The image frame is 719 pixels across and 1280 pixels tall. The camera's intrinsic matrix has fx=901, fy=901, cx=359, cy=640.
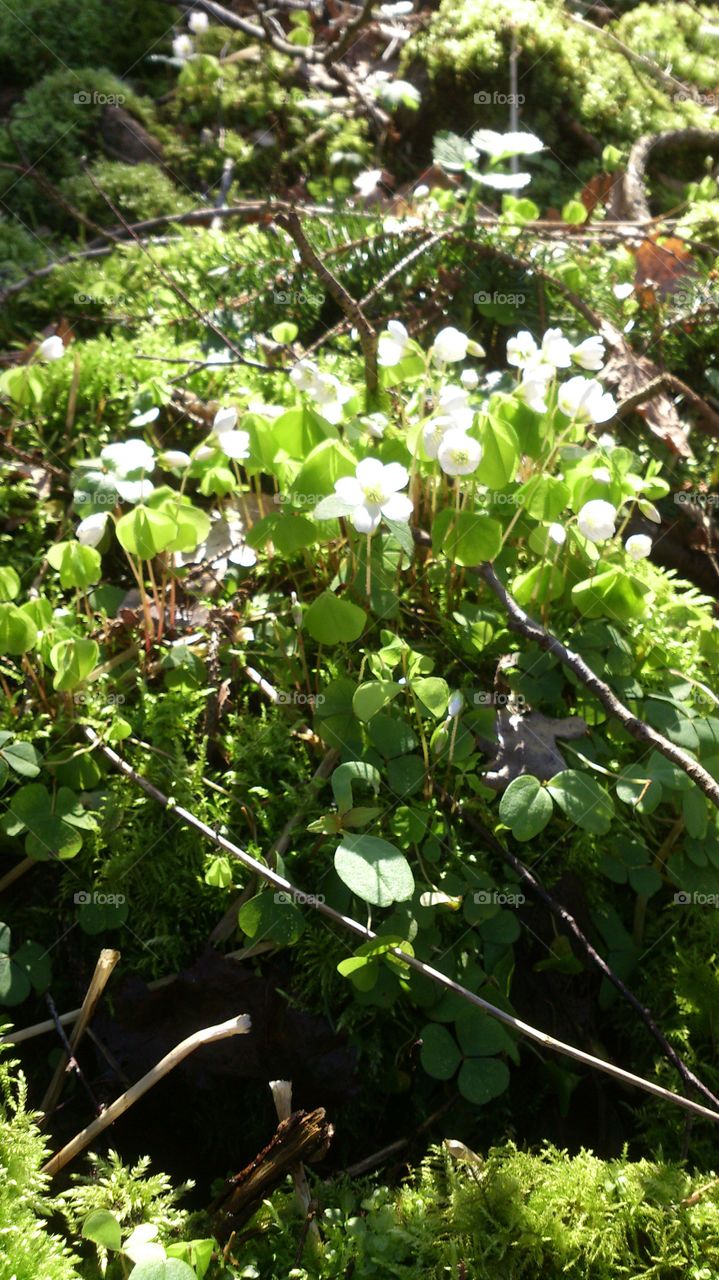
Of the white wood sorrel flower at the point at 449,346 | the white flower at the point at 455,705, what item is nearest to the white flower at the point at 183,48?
the white wood sorrel flower at the point at 449,346

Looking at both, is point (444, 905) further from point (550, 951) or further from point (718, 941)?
point (718, 941)

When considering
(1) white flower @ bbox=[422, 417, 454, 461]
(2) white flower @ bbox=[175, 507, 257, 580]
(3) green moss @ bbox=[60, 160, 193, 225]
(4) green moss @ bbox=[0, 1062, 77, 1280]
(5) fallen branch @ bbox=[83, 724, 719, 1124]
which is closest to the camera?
(4) green moss @ bbox=[0, 1062, 77, 1280]

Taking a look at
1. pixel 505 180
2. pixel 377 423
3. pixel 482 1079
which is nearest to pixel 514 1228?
pixel 482 1079

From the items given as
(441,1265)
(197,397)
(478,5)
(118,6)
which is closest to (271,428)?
(197,397)

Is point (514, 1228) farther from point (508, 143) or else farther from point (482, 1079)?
point (508, 143)

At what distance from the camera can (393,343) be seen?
80.2 inches

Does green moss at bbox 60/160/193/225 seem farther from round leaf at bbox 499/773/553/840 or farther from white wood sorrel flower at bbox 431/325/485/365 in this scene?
round leaf at bbox 499/773/553/840

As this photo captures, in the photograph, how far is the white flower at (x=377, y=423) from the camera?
6.79 ft

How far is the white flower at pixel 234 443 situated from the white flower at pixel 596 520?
28.7 inches

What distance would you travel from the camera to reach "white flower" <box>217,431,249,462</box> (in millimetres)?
1942

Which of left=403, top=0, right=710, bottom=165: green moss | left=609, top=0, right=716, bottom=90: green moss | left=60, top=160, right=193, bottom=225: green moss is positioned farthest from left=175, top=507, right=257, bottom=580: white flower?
left=609, top=0, right=716, bottom=90: green moss

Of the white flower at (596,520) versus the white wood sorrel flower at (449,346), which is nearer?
the white flower at (596,520)

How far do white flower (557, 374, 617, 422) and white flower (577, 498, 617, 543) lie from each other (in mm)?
208

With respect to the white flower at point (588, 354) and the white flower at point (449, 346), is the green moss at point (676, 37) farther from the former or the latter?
the white flower at point (449, 346)
